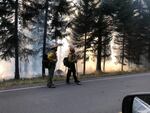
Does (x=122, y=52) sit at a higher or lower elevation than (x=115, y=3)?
lower

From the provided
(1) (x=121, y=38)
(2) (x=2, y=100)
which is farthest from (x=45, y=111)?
(1) (x=121, y=38)

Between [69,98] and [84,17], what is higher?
[84,17]

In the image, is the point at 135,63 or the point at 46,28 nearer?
the point at 46,28

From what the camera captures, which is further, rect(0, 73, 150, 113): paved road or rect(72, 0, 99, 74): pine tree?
rect(72, 0, 99, 74): pine tree

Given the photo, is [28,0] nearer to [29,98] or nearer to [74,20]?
[74,20]

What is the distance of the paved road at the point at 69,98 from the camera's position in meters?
10.2

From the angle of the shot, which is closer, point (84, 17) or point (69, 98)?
point (69, 98)

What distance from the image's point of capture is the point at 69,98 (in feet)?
39.6

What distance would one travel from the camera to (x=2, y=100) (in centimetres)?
1149

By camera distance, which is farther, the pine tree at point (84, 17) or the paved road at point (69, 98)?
the pine tree at point (84, 17)

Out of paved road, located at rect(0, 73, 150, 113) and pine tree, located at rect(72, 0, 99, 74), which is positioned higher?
pine tree, located at rect(72, 0, 99, 74)

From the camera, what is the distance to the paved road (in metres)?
10.2

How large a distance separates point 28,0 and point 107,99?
56.9 ft

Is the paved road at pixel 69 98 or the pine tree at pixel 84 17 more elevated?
the pine tree at pixel 84 17
